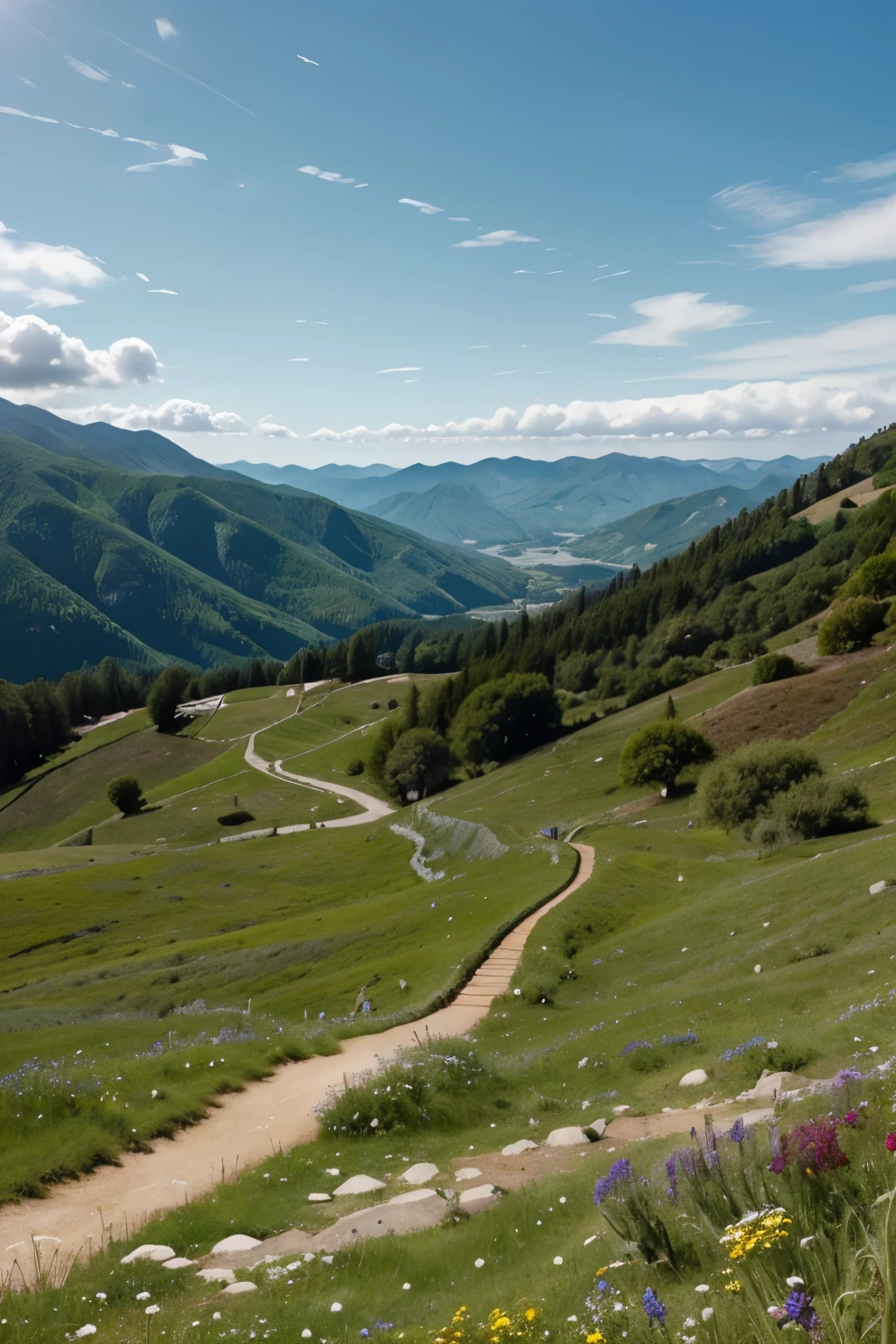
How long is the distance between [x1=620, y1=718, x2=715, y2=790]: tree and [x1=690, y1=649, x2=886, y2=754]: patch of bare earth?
15.5 feet

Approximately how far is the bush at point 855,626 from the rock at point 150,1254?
4109 inches

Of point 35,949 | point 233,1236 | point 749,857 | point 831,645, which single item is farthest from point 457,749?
point 233,1236

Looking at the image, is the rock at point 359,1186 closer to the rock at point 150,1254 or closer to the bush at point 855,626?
the rock at point 150,1254

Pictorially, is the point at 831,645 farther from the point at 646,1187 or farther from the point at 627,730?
the point at 646,1187

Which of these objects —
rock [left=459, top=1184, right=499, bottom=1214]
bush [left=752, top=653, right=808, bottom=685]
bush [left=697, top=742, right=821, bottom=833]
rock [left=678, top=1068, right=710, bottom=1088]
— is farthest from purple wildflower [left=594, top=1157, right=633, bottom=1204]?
bush [left=752, top=653, right=808, bottom=685]

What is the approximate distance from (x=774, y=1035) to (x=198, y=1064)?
15536 millimetres

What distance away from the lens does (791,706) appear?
89125mm

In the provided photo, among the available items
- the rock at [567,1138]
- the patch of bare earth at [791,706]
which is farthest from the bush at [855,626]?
the rock at [567,1138]

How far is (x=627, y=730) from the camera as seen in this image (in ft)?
379

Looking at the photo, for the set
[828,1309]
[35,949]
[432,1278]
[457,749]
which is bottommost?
[35,949]

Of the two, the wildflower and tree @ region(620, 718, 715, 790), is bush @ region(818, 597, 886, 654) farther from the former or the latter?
the wildflower

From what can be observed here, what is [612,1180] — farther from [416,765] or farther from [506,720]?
[506,720]

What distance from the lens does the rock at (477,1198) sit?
41.8ft

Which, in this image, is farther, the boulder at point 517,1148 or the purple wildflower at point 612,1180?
the boulder at point 517,1148
